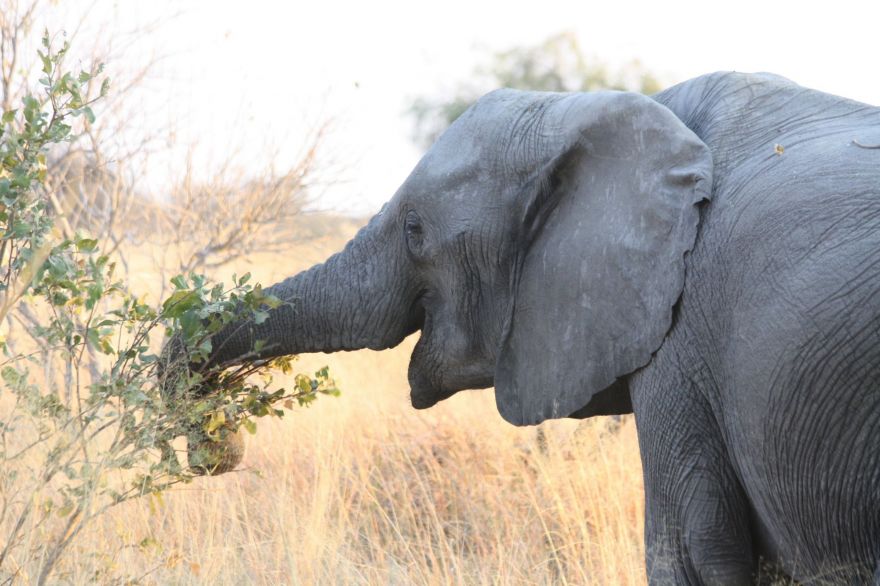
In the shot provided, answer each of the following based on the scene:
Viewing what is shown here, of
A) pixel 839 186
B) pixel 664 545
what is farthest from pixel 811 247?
pixel 664 545

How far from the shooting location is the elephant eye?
268 centimetres

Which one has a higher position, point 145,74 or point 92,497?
point 145,74

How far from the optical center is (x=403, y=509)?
4.63m

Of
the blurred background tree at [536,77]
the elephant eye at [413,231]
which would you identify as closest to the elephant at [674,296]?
the elephant eye at [413,231]

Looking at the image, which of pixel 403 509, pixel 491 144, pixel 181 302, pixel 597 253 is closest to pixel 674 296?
pixel 597 253

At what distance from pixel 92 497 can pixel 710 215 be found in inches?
60.4

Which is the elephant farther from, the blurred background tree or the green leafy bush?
the blurred background tree

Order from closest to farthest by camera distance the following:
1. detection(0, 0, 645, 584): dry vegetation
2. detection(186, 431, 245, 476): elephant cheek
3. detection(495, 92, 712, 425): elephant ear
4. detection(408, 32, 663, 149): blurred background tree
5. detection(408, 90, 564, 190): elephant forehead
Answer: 1. detection(495, 92, 712, 425): elephant ear
2. detection(408, 90, 564, 190): elephant forehead
3. detection(186, 431, 245, 476): elephant cheek
4. detection(0, 0, 645, 584): dry vegetation
5. detection(408, 32, 663, 149): blurred background tree

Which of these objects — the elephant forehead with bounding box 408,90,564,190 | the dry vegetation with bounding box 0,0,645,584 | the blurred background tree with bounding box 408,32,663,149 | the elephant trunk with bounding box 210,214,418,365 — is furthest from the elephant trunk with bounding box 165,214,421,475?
the blurred background tree with bounding box 408,32,663,149

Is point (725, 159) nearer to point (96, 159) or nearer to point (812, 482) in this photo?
point (812, 482)

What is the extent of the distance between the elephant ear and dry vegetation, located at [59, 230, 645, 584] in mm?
1212

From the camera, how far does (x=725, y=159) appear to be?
7.46ft

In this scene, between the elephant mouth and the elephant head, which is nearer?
the elephant head

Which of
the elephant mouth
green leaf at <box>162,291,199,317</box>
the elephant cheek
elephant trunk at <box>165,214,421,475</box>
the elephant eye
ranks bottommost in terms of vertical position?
the elephant cheek
